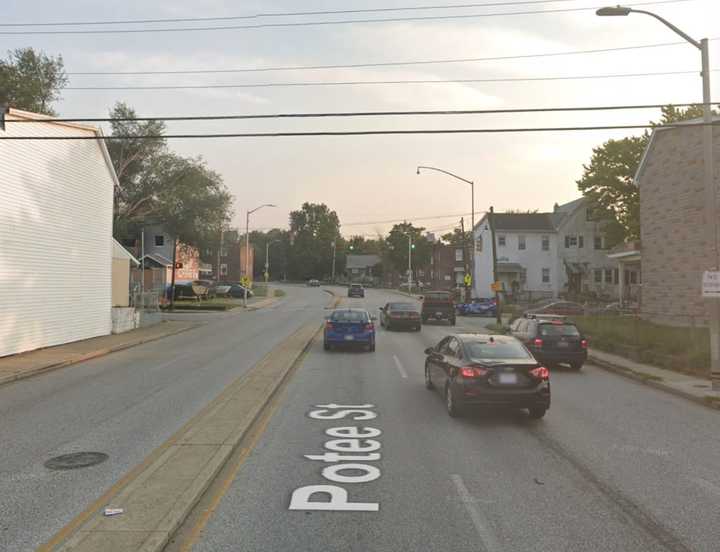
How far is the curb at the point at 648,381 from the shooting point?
40.9 feet

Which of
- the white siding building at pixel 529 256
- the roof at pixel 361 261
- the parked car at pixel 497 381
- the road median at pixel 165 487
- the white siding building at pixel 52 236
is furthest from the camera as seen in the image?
the roof at pixel 361 261

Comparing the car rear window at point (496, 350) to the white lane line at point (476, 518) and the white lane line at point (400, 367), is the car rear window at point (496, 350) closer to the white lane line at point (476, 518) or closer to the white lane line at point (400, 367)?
the white lane line at point (476, 518)

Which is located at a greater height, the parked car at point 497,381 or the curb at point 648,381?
the parked car at point 497,381

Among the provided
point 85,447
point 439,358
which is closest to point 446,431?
point 439,358

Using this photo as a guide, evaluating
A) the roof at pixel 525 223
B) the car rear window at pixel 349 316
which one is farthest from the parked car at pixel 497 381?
the roof at pixel 525 223

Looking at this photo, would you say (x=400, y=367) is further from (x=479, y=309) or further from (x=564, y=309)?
(x=479, y=309)

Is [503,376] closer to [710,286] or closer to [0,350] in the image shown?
[710,286]

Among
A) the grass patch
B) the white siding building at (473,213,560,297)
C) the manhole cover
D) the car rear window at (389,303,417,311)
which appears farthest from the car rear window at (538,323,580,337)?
the white siding building at (473,213,560,297)

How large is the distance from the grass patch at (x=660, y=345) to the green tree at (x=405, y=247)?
77.5 meters

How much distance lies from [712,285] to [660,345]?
5461mm

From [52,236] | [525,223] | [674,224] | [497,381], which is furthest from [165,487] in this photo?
[525,223]

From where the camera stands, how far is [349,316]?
21656 millimetres

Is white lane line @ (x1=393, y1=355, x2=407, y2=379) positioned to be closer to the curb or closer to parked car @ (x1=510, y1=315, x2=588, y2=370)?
parked car @ (x1=510, y1=315, x2=588, y2=370)

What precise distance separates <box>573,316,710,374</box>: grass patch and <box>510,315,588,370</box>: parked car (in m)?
2.40
